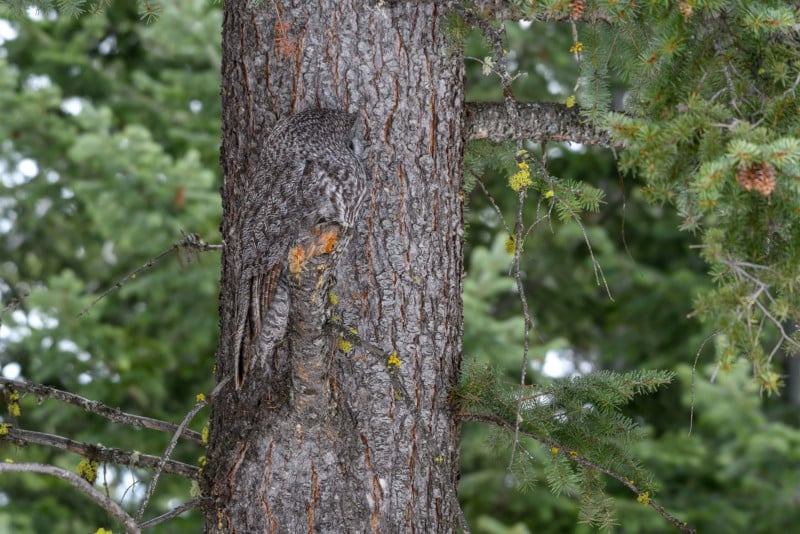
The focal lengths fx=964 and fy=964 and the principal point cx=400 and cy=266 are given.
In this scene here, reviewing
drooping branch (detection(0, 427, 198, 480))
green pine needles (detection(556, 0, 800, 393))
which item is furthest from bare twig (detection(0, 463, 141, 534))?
green pine needles (detection(556, 0, 800, 393))

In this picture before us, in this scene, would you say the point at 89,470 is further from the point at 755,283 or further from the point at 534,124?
the point at 755,283

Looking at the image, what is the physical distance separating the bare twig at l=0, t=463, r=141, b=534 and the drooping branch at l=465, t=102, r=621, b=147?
5.87 feet

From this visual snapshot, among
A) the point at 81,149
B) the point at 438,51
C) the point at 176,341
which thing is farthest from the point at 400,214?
the point at 176,341

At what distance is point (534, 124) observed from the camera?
3625 mm

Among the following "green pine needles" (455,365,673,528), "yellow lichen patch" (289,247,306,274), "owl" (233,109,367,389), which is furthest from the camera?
"green pine needles" (455,365,673,528)

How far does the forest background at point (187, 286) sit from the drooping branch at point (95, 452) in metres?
4.64

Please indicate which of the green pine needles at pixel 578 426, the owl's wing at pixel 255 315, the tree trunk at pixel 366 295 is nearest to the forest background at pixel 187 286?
the green pine needles at pixel 578 426

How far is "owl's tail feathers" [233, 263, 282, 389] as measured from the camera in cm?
290

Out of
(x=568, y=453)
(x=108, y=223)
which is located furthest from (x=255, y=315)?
(x=108, y=223)

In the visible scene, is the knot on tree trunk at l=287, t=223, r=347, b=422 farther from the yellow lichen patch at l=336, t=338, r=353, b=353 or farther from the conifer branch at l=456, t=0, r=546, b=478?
the conifer branch at l=456, t=0, r=546, b=478

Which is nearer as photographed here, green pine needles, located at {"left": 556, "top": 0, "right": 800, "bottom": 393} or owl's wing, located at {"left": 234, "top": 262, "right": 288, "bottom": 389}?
green pine needles, located at {"left": 556, "top": 0, "right": 800, "bottom": 393}

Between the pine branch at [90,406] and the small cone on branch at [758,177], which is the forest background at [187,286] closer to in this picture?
the pine branch at [90,406]

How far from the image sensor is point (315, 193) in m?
2.99

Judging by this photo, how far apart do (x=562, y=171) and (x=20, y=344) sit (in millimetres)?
6520
